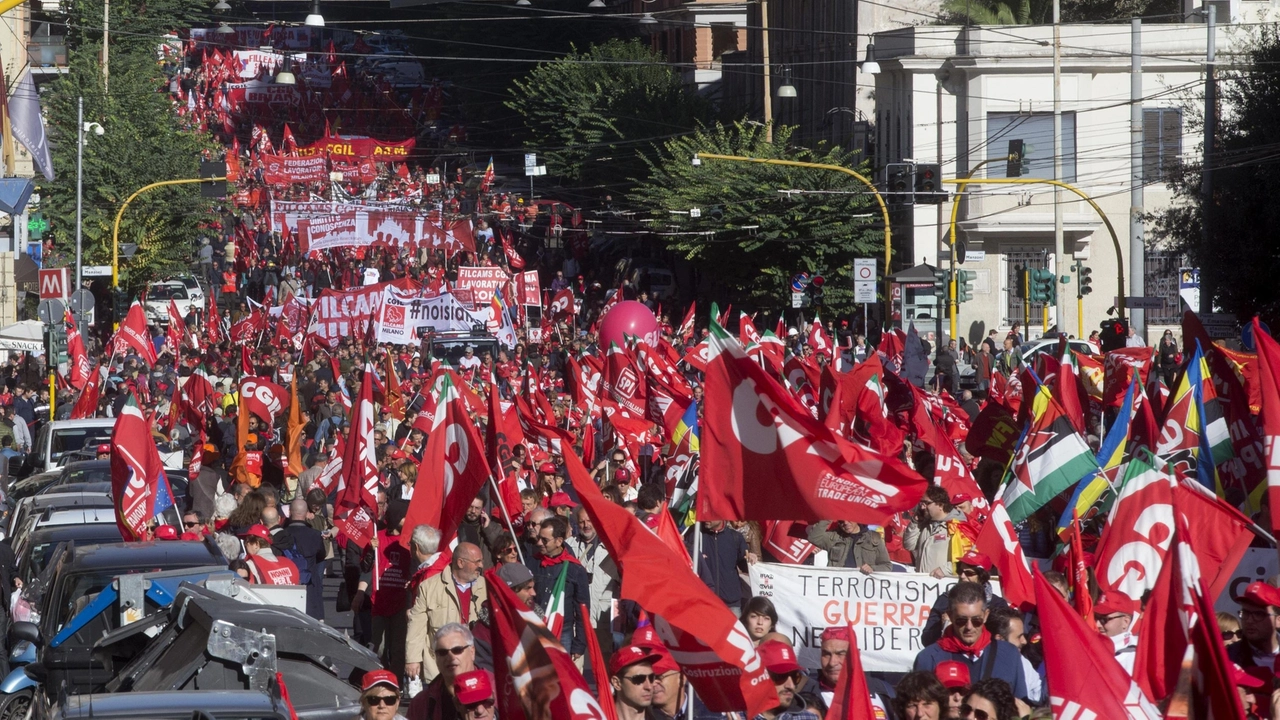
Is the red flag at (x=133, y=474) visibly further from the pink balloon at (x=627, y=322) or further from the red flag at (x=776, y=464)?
the pink balloon at (x=627, y=322)

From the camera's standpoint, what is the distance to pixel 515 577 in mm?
9961

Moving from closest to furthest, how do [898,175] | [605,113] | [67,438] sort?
[67,438] < [898,175] < [605,113]

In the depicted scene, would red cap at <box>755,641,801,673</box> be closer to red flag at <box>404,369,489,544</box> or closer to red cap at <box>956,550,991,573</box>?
red cap at <box>956,550,991,573</box>

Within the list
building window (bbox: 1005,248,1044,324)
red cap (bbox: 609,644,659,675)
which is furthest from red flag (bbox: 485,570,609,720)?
building window (bbox: 1005,248,1044,324)

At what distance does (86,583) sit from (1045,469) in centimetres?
574

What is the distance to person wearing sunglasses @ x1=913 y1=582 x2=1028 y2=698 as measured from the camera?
8.38m

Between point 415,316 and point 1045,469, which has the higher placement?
point 415,316

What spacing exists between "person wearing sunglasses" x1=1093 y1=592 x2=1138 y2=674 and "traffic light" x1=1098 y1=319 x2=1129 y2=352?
21.4 metres

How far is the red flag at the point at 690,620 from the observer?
741 cm

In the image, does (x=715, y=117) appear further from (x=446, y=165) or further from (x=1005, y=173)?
(x=446, y=165)

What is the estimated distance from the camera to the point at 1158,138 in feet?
148

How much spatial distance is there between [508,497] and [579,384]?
32.5ft

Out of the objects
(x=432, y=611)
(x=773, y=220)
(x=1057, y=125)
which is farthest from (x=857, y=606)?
(x=773, y=220)

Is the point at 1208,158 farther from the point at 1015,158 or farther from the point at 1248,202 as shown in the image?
the point at 1015,158
